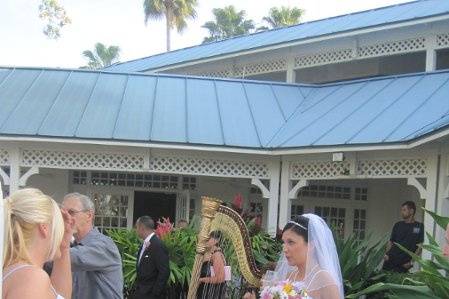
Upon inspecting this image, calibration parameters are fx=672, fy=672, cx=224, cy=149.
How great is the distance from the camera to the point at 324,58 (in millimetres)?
15188

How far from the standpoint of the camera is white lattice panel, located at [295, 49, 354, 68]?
14.8m

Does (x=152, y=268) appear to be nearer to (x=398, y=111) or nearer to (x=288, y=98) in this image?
(x=398, y=111)

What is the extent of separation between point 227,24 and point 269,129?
1702 inches

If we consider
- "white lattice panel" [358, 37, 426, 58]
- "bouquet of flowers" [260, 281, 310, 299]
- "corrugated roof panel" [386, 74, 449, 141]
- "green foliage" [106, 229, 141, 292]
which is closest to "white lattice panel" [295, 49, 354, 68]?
"white lattice panel" [358, 37, 426, 58]

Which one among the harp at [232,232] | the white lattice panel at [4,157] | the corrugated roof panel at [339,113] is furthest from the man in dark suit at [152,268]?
the white lattice panel at [4,157]

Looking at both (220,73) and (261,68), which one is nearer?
(261,68)

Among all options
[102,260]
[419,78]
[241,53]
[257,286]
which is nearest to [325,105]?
[419,78]

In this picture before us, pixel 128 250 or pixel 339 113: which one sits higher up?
pixel 339 113

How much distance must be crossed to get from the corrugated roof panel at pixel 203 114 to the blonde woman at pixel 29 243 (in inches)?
378

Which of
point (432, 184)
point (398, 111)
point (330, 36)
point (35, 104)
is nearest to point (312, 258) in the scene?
point (432, 184)

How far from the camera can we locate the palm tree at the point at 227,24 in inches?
2164

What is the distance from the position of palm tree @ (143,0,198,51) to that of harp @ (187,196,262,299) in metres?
41.5

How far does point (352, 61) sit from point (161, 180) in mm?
5308

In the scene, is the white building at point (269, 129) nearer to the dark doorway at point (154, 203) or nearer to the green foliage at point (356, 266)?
the dark doorway at point (154, 203)
